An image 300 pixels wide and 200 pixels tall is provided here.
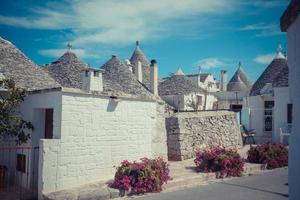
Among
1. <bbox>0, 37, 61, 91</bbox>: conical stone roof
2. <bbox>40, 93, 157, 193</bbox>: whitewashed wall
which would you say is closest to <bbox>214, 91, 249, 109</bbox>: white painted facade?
<bbox>40, 93, 157, 193</bbox>: whitewashed wall

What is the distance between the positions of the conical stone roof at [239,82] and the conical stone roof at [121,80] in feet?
55.2

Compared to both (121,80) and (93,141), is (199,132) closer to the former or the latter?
(93,141)

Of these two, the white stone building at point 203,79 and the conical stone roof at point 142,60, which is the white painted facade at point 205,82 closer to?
the white stone building at point 203,79

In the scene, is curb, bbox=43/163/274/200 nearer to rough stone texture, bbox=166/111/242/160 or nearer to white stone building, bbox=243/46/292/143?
rough stone texture, bbox=166/111/242/160

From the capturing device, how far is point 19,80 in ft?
38.7

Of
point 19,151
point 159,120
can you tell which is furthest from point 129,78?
point 19,151

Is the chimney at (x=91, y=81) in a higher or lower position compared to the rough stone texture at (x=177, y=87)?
lower

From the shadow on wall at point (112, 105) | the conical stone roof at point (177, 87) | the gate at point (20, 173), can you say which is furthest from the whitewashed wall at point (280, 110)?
the gate at point (20, 173)

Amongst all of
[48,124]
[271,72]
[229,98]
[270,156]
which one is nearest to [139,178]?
[48,124]

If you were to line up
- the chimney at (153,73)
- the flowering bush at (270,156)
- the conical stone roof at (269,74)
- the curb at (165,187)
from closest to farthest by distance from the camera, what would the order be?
the curb at (165,187) < the flowering bush at (270,156) < the chimney at (153,73) < the conical stone roof at (269,74)

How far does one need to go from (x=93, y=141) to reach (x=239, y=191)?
450cm

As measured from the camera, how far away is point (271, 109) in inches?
833

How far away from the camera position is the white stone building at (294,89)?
363cm

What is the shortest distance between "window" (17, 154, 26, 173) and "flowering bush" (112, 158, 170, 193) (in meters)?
3.08
